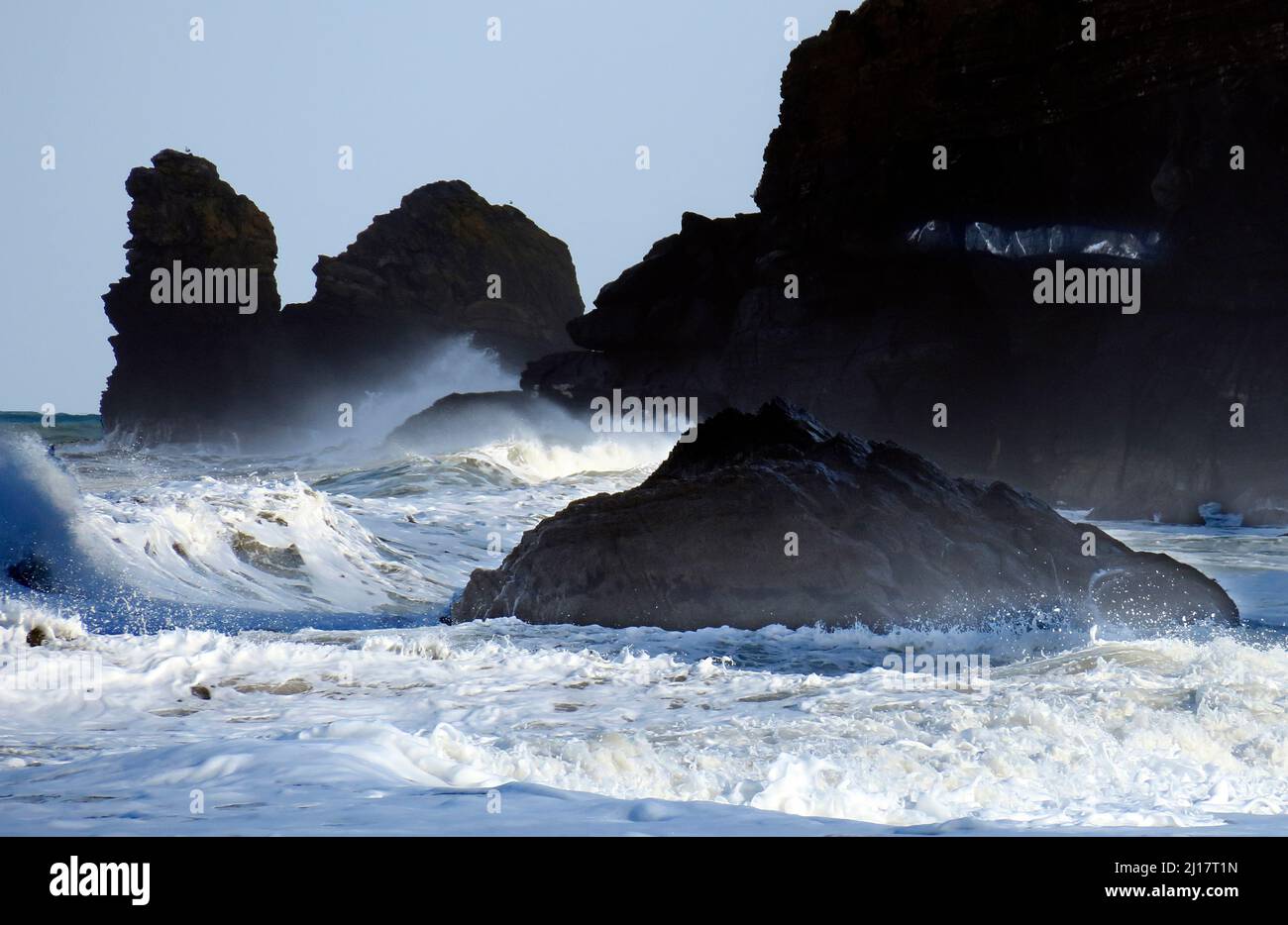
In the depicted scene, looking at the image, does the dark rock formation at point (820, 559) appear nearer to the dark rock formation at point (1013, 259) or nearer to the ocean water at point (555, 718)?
the ocean water at point (555, 718)

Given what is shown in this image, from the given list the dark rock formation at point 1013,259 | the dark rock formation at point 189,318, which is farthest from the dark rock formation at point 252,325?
the dark rock formation at point 1013,259

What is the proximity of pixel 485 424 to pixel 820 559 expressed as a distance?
32889 mm

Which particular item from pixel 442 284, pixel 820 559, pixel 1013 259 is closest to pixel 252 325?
pixel 442 284

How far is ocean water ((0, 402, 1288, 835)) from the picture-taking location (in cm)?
459

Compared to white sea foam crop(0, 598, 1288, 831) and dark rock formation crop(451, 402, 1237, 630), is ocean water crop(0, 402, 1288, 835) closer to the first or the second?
white sea foam crop(0, 598, 1288, 831)

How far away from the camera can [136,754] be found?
17.7 ft

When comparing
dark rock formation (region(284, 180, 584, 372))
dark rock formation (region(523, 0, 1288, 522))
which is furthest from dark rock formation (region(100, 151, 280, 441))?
dark rock formation (region(523, 0, 1288, 522))

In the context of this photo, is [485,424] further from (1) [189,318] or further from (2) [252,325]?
(1) [189,318]

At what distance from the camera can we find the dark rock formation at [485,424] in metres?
38.4

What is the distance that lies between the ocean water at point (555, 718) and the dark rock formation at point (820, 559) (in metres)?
0.35

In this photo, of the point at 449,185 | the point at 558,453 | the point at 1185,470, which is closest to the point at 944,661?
→ the point at 1185,470
